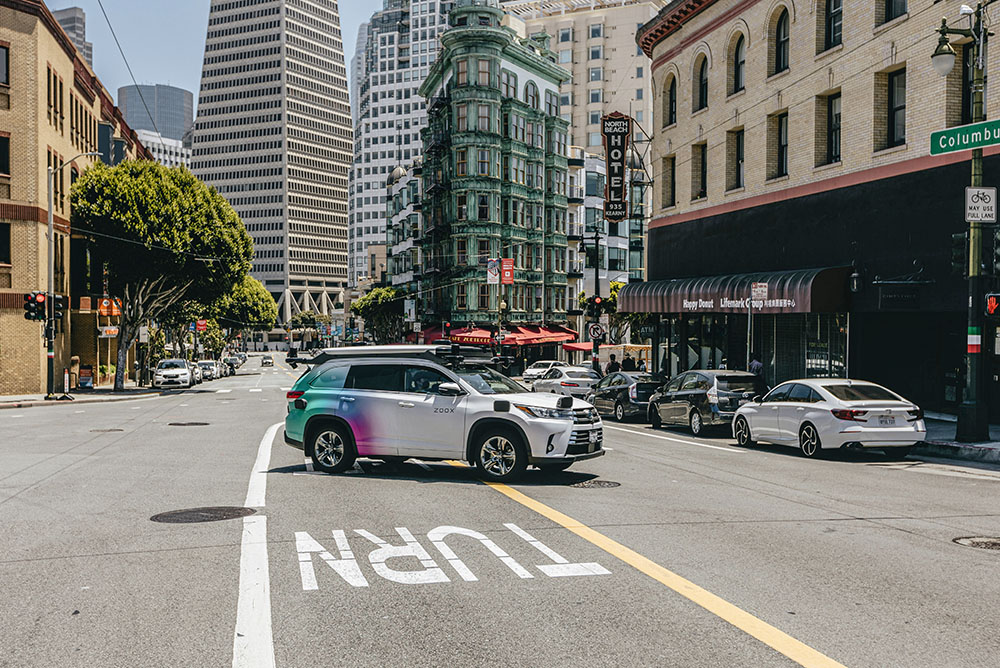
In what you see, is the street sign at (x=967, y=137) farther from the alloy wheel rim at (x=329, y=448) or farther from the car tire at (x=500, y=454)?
the alloy wheel rim at (x=329, y=448)

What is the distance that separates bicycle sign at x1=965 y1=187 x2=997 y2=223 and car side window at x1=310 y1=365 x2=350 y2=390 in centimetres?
1281

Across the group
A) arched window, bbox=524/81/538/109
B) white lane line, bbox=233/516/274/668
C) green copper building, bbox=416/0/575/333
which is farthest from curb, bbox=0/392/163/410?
arched window, bbox=524/81/538/109

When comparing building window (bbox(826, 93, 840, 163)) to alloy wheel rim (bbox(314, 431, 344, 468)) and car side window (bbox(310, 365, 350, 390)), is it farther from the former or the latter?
alloy wheel rim (bbox(314, 431, 344, 468))

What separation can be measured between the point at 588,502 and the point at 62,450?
11803mm

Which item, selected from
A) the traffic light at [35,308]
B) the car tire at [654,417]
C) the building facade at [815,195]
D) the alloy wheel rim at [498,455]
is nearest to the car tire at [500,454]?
the alloy wheel rim at [498,455]

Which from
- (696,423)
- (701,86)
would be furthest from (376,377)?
(701,86)

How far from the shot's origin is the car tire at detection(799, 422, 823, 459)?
17.4m

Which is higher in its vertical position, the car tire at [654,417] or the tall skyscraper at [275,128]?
the tall skyscraper at [275,128]

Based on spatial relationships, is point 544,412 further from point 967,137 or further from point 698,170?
point 698,170

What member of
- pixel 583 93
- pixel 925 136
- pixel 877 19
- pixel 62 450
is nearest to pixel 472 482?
pixel 62 450

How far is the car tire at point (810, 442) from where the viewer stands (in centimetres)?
1739

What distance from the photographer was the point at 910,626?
6340 millimetres

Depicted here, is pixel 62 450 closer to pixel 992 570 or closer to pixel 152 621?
pixel 152 621

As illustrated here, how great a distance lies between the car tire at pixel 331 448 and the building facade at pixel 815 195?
12.6 metres
